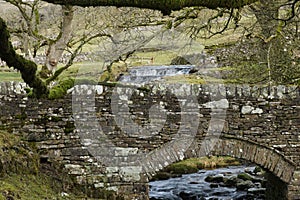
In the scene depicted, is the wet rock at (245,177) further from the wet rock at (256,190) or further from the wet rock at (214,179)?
the wet rock at (256,190)

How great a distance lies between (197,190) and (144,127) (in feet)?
18.2

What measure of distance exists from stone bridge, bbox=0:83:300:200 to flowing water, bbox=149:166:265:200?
3727 mm

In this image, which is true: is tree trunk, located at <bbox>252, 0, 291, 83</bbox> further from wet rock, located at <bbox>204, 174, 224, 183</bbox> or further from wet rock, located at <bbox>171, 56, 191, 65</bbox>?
wet rock, located at <bbox>171, 56, 191, 65</bbox>

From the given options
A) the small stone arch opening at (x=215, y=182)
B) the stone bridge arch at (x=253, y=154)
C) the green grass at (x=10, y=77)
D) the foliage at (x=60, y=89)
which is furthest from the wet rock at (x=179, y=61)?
the foliage at (x=60, y=89)

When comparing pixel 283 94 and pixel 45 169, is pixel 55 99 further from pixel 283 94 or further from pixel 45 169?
pixel 283 94

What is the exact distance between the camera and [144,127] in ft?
25.2

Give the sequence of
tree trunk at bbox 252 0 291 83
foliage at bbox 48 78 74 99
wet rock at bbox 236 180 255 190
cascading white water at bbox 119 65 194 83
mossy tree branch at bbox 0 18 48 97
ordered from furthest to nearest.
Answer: cascading white water at bbox 119 65 194 83 < wet rock at bbox 236 180 255 190 < tree trunk at bbox 252 0 291 83 < foliage at bbox 48 78 74 99 < mossy tree branch at bbox 0 18 48 97

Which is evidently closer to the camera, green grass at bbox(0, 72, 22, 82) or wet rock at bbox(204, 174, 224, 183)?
green grass at bbox(0, 72, 22, 82)

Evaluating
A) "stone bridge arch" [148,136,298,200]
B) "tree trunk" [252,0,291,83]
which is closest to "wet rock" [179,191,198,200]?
"stone bridge arch" [148,136,298,200]

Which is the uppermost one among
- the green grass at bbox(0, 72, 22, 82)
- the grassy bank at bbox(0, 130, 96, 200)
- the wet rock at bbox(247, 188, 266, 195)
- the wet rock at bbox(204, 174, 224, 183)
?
the green grass at bbox(0, 72, 22, 82)

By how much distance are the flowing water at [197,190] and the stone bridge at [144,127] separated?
3727mm

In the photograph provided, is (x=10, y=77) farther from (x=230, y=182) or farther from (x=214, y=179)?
(x=230, y=182)

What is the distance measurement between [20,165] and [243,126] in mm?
3958

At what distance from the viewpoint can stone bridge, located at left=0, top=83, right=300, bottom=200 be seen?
7383mm
